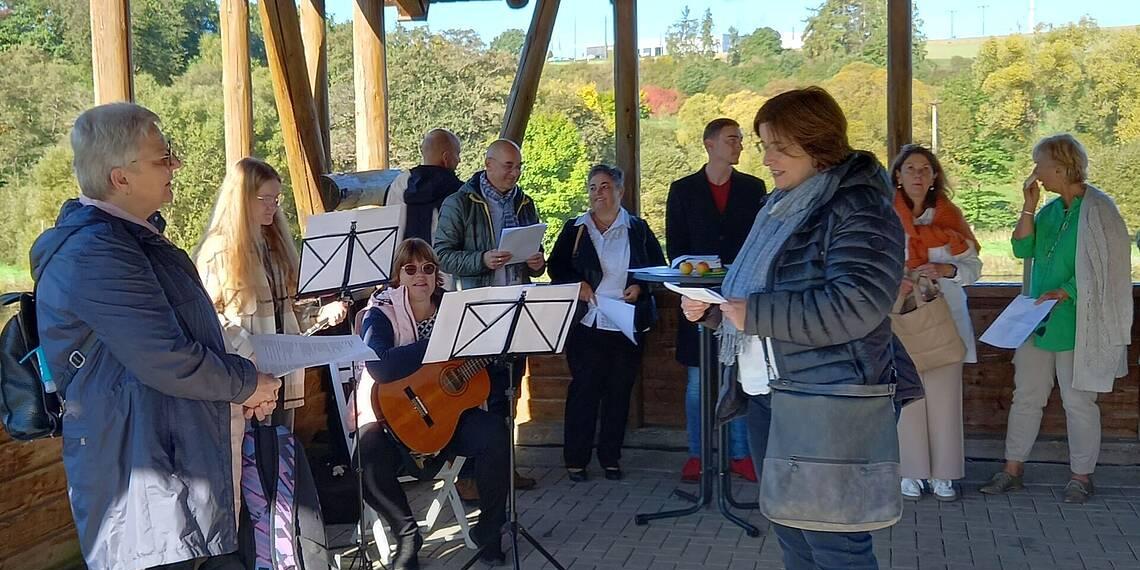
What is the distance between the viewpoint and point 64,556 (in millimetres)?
3916

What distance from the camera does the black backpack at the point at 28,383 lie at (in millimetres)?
2357

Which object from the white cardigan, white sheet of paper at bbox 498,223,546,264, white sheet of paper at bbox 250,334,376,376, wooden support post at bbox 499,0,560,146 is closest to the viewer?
white sheet of paper at bbox 250,334,376,376

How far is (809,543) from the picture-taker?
8.69ft

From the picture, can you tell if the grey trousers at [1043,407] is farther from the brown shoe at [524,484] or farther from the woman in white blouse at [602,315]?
the brown shoe at [524,484]

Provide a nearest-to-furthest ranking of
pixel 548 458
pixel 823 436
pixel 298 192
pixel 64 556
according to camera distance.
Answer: pixel 823 436, pixel 64 556, pixel 298 192, pixel 548 458

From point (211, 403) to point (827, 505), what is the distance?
1.41 meters

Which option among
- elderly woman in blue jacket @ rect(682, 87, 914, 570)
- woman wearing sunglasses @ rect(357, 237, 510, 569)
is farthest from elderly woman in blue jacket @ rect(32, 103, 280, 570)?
woman wearing sunglasses @ rect(357, 237, 510, 569)

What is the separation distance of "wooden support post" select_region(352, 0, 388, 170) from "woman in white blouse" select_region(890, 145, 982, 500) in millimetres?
3006

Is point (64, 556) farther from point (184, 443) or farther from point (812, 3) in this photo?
point (812, 3)

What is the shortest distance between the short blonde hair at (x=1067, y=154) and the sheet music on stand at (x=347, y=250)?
2.97 meters

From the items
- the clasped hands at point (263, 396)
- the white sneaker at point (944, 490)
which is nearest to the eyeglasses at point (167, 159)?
the clasped hands at point (263, 396)

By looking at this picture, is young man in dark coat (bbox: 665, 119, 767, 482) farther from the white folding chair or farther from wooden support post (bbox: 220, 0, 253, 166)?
wooden support post (bbox: 220, 0, 253, 166)

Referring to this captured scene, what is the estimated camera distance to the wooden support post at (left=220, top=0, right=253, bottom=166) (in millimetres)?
5645

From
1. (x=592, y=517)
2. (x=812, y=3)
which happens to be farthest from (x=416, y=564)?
(x=812, y=3)
